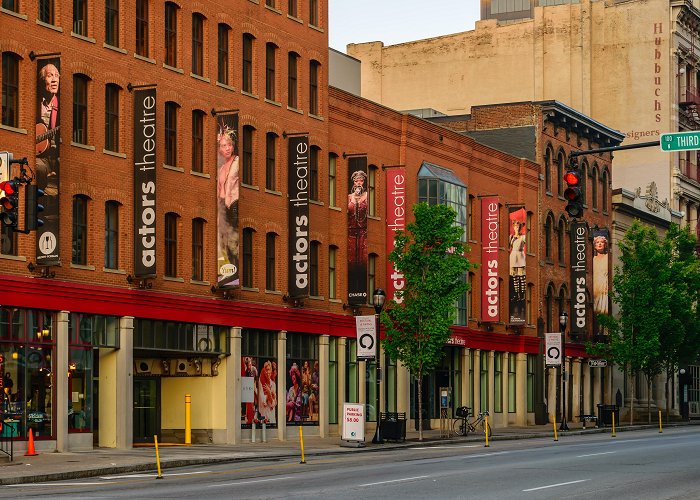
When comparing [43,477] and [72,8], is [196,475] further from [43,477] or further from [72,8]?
[72,8]

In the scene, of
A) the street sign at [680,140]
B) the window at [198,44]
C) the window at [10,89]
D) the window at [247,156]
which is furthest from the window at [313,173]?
the street sign at [680,140]

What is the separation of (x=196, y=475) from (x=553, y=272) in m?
48.2

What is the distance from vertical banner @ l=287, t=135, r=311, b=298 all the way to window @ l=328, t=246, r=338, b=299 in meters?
3.88

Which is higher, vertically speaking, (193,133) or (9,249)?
(193,133)

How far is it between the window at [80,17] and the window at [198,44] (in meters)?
5.86

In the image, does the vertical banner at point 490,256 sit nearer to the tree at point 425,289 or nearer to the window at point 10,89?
the tree at point 425,289

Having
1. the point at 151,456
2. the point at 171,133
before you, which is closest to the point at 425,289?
the point at 171,133

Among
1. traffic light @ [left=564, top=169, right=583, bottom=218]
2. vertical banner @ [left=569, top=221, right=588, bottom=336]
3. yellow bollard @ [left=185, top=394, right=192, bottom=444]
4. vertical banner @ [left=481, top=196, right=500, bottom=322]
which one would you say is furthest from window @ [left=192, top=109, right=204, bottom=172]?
vertical banner @ [left=569, top=221, right=588, bottom=336]

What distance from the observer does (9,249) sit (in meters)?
37.8

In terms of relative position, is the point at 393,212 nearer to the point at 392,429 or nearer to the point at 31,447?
the point at 392,429

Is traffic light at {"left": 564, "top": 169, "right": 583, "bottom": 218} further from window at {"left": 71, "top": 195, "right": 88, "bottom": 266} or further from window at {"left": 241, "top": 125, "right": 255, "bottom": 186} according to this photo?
window at {"left": 241, "top": 125, "right": 255, "bottom": 186}

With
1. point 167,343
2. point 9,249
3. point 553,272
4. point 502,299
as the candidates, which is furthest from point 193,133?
point 553,272

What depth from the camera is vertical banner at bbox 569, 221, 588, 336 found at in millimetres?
78812

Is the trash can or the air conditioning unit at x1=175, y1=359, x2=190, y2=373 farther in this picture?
the trash can
